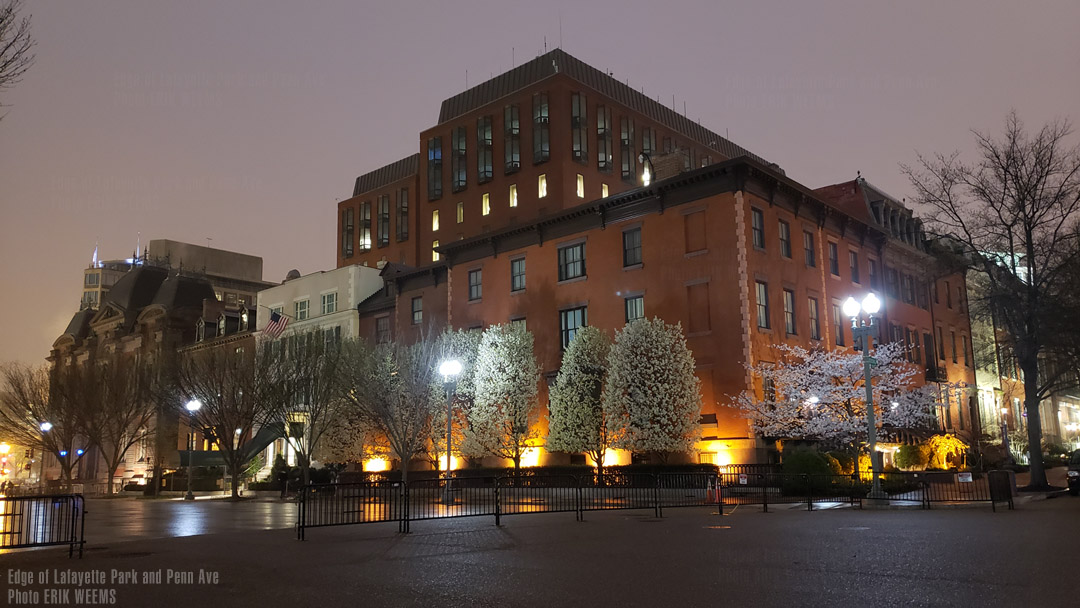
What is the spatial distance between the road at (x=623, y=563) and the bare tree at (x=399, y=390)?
22.5m

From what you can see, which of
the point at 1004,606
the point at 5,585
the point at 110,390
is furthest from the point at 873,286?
the point at 110,390

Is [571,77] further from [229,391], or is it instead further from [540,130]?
[229,391]

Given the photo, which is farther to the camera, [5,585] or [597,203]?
[597,203]

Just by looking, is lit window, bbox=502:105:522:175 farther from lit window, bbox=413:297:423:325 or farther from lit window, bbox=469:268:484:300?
lit window, bbox=469:268:484:300

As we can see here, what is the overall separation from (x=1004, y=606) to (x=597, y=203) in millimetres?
33892

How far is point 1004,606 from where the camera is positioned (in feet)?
26.3

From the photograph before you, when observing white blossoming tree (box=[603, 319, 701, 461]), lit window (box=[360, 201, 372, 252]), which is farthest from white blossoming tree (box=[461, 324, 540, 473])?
lit window (box=[360, 201, 372, 252])

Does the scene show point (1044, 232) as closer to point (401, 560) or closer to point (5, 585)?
point (401, 560)

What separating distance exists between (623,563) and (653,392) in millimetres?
22758

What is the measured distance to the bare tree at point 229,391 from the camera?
42.3m

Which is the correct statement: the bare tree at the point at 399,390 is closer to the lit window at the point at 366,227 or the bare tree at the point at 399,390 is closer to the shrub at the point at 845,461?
the shrub at the point at 845,461

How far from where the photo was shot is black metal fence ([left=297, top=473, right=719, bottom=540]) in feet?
62.5

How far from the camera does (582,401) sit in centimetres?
3694

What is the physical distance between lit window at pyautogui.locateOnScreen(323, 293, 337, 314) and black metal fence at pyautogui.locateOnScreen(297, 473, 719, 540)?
2610 cm
